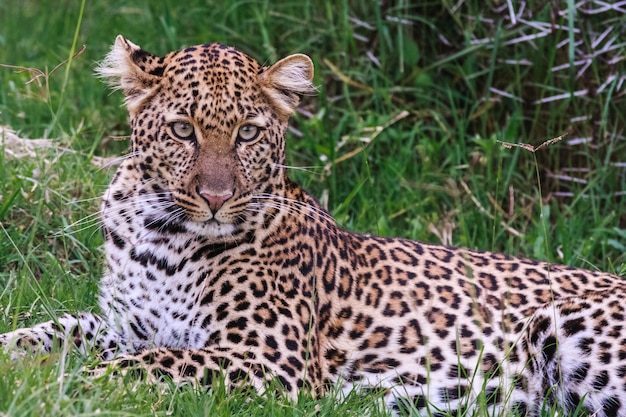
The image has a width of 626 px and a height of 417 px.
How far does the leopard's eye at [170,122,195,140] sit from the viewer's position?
→ 6.52 metres

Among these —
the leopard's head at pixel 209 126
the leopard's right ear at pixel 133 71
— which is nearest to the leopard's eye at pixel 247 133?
the leopard's head at pixel 209 126

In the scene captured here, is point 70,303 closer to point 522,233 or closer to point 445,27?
point 522,233

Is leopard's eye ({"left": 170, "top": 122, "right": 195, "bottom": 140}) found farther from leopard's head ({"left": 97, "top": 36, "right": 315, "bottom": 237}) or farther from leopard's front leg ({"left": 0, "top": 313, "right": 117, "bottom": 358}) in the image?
leopard's front leg ({"left": 0, "top": 313, "right": 117, "bottom": 358})

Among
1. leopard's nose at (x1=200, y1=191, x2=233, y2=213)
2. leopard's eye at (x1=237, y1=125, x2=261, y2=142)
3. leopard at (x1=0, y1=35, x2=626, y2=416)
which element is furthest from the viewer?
leopard's eye at (x1=237, y1=125, x2=261, y2=142)

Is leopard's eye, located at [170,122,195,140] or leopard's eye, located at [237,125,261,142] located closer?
leopard's eye, located at [170,122,195,140]

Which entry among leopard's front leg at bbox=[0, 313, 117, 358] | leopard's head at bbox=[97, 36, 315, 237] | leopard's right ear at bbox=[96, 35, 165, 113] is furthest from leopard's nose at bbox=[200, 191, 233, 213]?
leopard's front leg at bbox=[0, 313, 117, 358]

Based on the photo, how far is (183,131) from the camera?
6523mm

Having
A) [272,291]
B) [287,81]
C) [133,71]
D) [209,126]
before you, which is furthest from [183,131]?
[272,291]

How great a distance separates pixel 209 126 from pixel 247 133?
0.26 meters

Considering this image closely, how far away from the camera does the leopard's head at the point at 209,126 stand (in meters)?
6.45

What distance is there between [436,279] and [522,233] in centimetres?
269

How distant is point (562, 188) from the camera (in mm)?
10312

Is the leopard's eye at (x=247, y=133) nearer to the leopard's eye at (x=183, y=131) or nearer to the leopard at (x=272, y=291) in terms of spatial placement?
the leopard at (x=272, y=291)

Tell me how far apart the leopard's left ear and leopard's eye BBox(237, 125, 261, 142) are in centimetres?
28
